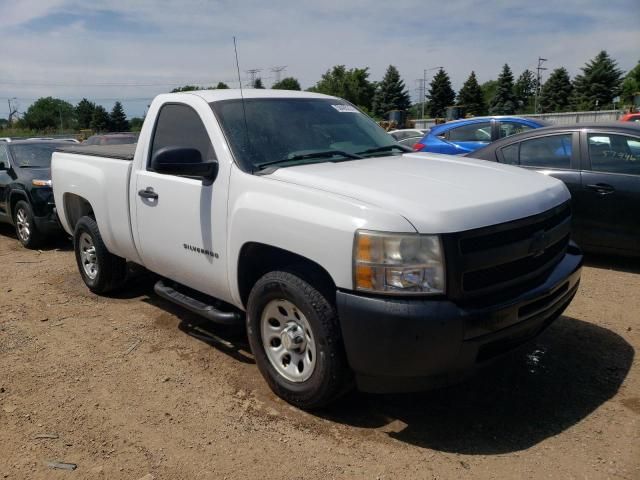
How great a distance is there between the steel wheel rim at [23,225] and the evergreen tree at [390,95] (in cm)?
7089

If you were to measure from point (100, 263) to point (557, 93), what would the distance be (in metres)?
78.5

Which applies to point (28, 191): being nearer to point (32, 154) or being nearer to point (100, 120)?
point (32, 154)

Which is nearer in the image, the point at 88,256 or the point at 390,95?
the point at 88,256

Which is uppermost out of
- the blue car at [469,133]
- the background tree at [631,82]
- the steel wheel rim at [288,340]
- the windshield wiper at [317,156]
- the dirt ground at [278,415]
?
the background tree at [631,82]

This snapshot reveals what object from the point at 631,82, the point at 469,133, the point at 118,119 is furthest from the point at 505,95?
the point at 469,133

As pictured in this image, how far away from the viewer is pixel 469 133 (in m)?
11.0

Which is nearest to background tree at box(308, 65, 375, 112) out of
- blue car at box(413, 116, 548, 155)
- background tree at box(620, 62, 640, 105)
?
background tree at box(620, 62, 640, 105)

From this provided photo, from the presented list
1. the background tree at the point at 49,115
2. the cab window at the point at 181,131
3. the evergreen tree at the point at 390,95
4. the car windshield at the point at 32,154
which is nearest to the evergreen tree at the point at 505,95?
the evergreen tree at the point at 390,95

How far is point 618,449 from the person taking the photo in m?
2.89

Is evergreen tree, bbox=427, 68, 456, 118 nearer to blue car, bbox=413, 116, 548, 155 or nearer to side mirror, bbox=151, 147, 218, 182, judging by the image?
blue car, bbox=413, 116, 548, 155

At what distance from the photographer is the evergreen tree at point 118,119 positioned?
256ft

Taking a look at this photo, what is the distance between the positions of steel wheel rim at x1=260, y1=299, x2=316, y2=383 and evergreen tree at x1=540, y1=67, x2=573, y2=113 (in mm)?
76698

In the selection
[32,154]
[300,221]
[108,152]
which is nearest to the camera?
[300,221]

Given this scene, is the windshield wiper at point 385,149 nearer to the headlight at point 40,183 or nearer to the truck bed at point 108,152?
the truck bed at point 108,152
